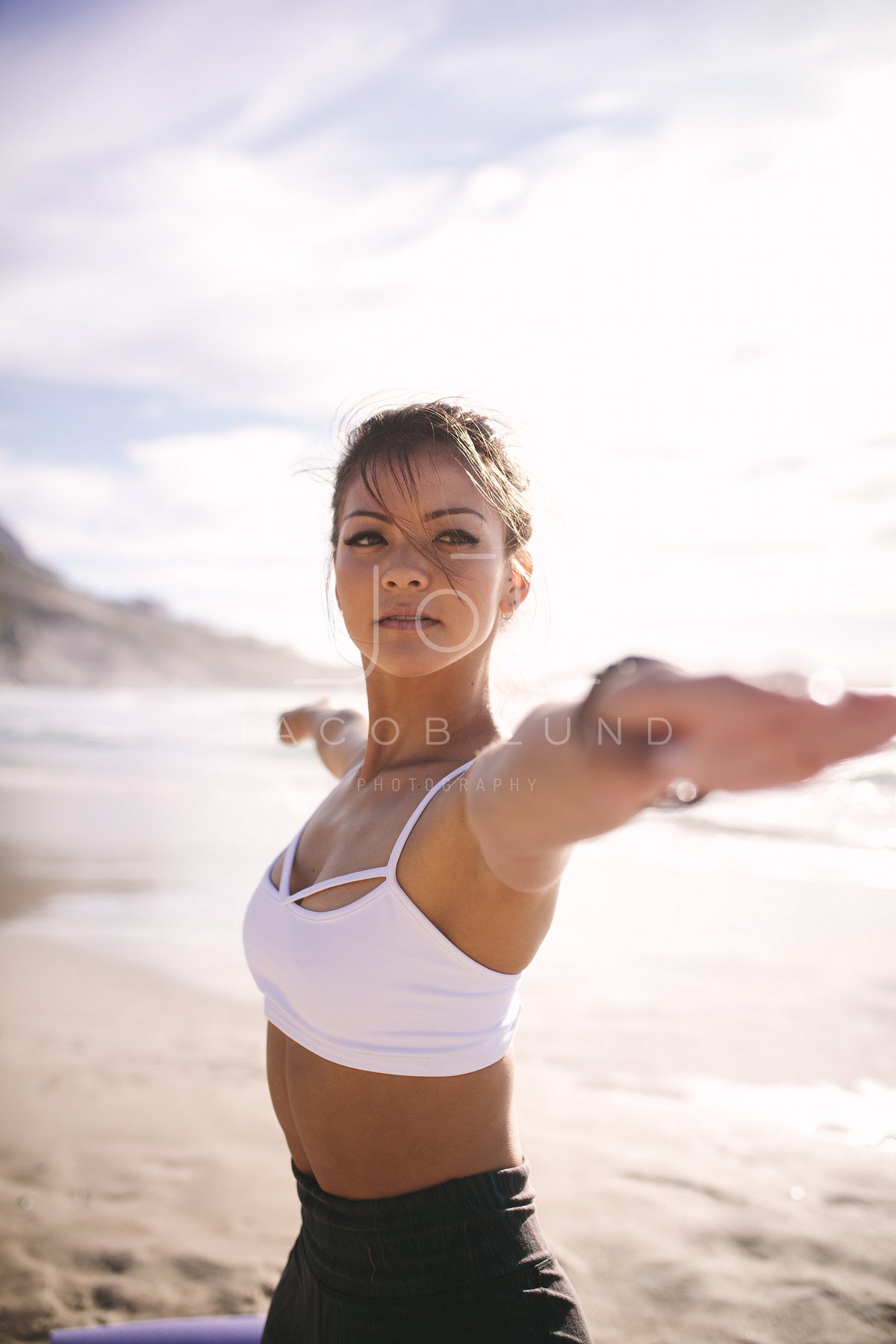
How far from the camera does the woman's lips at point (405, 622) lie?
1.77 meters

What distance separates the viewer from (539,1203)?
3469 mm

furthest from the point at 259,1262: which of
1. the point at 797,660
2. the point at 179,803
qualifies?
the point at 179,803

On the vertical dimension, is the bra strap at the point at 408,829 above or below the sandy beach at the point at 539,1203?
above

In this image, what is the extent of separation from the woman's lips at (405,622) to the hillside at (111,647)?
5313cm

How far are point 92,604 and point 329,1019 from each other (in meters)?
86.1

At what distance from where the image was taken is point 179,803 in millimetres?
11570

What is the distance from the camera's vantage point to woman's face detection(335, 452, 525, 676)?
1.78 meters

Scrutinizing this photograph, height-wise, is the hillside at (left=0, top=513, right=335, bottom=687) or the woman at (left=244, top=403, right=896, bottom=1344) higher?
the hillside at (left=0, top=513, right=335, bottom=687)

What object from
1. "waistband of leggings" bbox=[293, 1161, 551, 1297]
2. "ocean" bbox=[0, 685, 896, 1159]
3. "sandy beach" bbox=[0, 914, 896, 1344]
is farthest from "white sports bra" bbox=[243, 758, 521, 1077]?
"sandy beach" bbox=[0, 914, 896, 1344]

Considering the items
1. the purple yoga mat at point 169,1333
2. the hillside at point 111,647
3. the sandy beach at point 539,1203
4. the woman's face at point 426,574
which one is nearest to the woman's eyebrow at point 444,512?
the woman's face at point 426,574

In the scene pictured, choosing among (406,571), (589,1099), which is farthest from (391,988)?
(589,1099)

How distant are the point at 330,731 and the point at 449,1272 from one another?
1526 mm

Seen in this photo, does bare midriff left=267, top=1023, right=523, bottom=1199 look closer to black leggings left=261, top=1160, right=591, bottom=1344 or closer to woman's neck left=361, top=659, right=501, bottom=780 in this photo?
black leggings left=261, top=1160, right=591, bottom=1344

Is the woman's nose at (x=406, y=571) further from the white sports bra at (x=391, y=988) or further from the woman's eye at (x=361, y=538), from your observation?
the white sports bra at (x=391, y=988)
